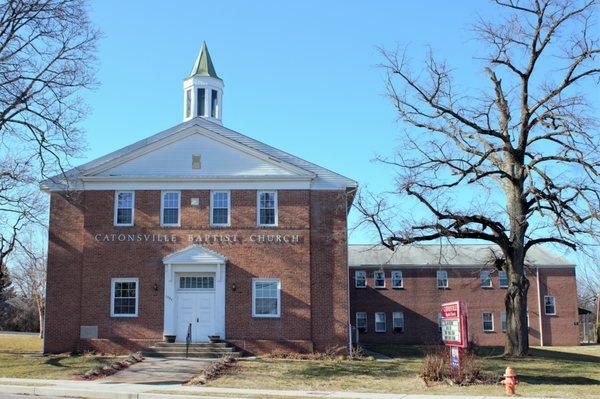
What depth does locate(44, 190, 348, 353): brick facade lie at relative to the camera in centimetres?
2708

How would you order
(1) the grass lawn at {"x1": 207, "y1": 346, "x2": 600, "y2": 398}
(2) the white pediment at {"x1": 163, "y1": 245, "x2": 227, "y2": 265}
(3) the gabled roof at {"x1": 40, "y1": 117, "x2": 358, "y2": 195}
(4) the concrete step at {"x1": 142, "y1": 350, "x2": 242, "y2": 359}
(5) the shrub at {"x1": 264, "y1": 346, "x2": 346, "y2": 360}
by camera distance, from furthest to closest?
(3) the gabled roof at {"x1": 40, "y1": 117, "x2": 358, "y2": 195}, (2) the white pediment at {"x1": 163, "y1": 245, "x2": 227, "y2": 265}, (5) the shrub at {"x1": 264, "y1": 346, "x2": 346, "y2": 360}, (4) the concrete step at {"x1": 142, "y1": 350, "x2": 242, "y2": 359}, (1) the grass lawn at {"x1": 207, "y1": 346, "x2": 600, "y2": 398}

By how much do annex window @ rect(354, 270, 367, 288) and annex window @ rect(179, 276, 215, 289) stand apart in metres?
24.0

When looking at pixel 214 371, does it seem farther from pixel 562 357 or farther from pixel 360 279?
pixel 360 279

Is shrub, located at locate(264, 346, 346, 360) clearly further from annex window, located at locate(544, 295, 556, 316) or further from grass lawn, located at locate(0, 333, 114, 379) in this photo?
annex window, located at locate(544, 295, 556, 316)

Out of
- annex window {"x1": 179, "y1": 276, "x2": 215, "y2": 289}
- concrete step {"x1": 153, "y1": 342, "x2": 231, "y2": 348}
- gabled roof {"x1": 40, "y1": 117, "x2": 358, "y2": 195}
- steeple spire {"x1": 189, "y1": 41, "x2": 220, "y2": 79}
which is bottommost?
concrete step {"x1": 153, "y1": 342, "x2": 231, "y2": 348}

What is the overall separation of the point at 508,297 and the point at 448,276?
931 inches

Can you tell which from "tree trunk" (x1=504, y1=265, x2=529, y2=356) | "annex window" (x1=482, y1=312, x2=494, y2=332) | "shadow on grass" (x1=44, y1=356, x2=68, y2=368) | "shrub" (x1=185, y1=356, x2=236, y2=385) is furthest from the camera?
"annex window" (x1=482, y1=312, x2=494, y2=332)

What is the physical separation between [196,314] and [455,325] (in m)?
11.9

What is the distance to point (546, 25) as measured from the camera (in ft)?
84.8

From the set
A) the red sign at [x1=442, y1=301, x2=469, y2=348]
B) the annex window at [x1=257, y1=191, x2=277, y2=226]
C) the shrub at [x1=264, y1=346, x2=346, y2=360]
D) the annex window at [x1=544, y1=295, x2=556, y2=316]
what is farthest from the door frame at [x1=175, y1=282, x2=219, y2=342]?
the annex window at [x1=544, y1=295, x2=556, y2=316]

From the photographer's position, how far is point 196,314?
27328mm

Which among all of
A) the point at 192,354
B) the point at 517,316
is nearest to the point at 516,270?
the point at 517,316

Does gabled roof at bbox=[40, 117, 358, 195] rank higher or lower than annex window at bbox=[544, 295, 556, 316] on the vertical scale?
higher

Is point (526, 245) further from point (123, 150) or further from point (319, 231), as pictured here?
point (123, 150)
